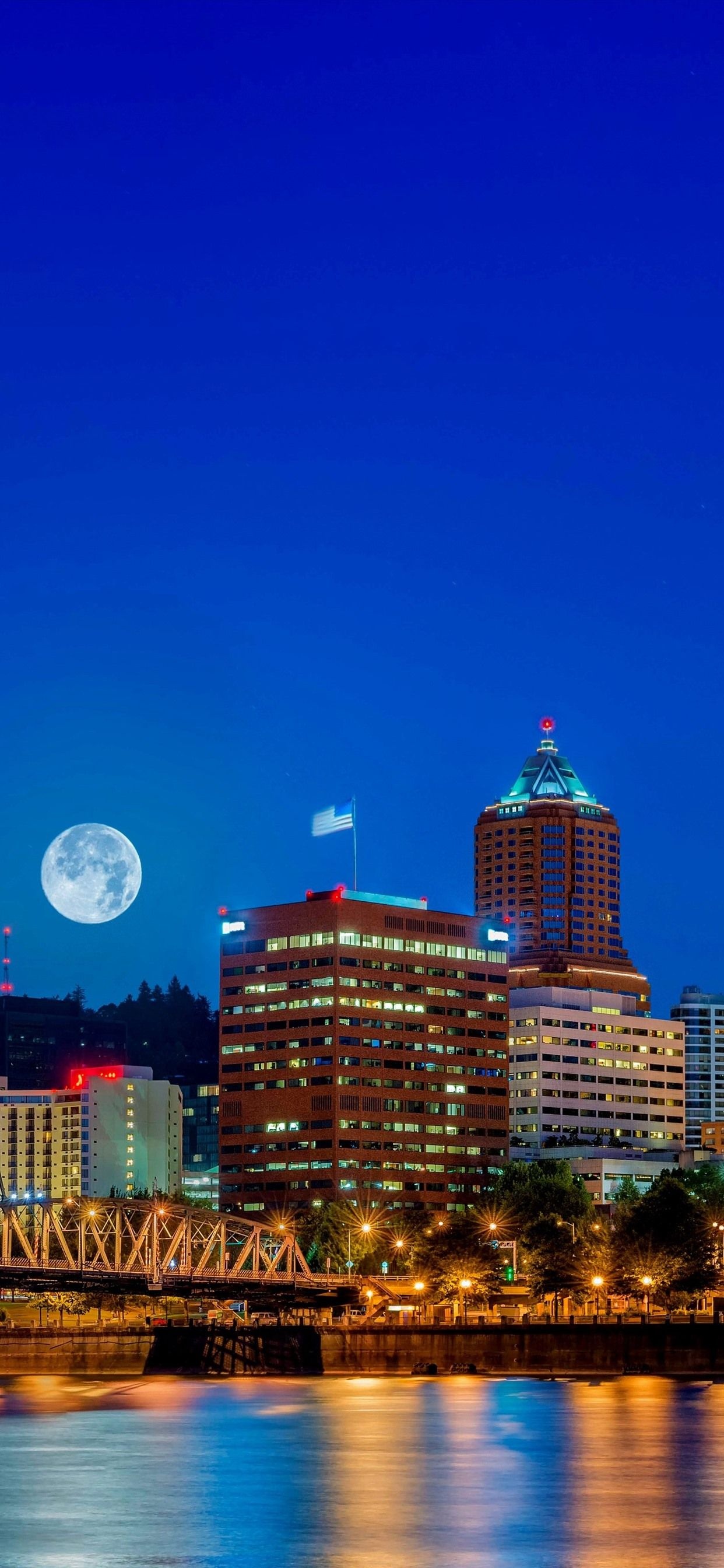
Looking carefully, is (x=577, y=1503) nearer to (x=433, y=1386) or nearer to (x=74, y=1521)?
(x=74, y=1521)

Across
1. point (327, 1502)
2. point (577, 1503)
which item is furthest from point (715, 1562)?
point (327, 1502)

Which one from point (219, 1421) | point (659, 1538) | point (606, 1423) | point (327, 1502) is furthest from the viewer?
point (219, 1421)

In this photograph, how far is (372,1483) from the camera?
105875 mm

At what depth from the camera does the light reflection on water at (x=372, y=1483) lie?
81.2 m

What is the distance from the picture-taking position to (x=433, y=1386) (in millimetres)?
192000

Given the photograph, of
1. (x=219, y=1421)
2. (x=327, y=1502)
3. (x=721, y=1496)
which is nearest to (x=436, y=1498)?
(x=327, y=1502)

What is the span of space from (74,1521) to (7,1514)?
453cm

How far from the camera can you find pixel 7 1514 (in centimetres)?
9475

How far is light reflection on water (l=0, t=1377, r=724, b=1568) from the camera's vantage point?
81188 mm

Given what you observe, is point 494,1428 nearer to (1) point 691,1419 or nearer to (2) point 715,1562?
(1) point 691,1419

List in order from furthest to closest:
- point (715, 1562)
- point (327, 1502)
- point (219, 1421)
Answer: point (219, 1421)
point (327, 1502)
point (715, 1562)

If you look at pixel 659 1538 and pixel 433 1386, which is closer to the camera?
pixel 659 1538

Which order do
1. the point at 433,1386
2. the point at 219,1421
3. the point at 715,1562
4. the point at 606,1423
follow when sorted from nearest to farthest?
the point at 715,1562, the point at 606,1423, the point at 219,1421, the point at 433,1386

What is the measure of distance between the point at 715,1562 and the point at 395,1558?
11.0 metres
